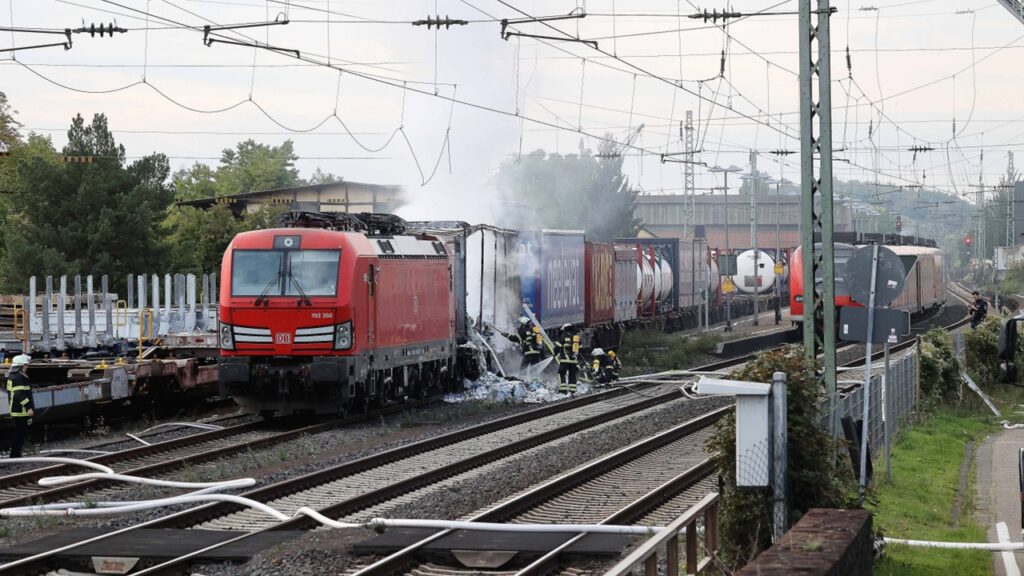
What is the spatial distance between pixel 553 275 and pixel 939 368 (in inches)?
403

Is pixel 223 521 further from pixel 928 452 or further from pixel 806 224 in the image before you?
pixel 928 452

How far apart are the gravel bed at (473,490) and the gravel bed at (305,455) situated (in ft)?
6.73

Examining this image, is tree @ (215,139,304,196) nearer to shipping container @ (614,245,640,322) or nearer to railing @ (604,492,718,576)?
shipping container @ (614,245,640,322)

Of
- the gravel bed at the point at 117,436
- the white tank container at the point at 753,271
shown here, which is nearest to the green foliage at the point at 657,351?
the gravel bed at the point at 117,436

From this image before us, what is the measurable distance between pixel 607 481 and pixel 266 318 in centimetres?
788

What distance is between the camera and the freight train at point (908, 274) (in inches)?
1502

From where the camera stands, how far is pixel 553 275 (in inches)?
1336

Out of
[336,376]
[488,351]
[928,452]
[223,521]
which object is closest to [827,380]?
[928,452]

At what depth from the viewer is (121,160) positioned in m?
50.3

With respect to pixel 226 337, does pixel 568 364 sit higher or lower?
lower

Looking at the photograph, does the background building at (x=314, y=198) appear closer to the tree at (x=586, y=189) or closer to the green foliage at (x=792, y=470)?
the tree at (x=586, y=189)

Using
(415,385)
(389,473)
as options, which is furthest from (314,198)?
(389,473)

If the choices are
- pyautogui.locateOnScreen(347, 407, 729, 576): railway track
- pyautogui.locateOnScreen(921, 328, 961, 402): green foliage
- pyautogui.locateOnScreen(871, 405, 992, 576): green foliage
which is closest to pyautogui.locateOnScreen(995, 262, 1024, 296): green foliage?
pyautogui.locateOnScreen(921, 328, 961, 402): green foliage

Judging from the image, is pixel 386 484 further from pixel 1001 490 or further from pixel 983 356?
pixel 983 356
